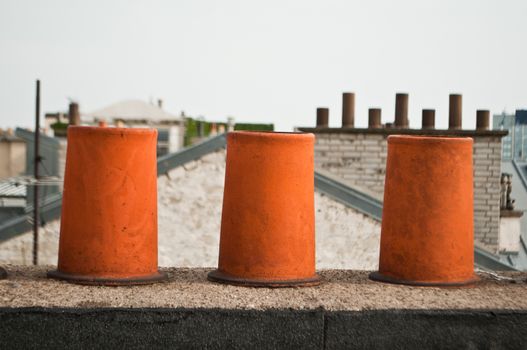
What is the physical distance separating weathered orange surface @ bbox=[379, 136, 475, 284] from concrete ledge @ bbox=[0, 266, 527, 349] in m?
0.38

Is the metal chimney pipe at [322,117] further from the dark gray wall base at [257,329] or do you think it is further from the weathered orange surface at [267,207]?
the dark gray wall base at [257,329]

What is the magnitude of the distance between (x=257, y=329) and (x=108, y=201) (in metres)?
1.07

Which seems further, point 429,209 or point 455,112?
point 455,112

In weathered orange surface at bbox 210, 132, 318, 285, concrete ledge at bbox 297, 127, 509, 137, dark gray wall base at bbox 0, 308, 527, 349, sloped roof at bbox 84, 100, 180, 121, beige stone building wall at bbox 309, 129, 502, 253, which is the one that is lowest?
dark gray wall base at bbox 0, 308, 527, 349

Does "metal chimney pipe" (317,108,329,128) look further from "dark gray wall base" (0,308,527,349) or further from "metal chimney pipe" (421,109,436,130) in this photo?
"dark gray wall base" (0,308,527,349)

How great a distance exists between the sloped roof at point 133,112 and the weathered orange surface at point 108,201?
145ft

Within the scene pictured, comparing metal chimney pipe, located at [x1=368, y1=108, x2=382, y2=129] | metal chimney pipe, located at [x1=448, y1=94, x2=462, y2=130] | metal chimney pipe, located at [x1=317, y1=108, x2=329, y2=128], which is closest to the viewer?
metal chimney pipe, located at [x1=368, y1=108, x2=382, y2=129]

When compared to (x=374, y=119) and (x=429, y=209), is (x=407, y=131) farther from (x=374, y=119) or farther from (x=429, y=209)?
(x=429, y=209)

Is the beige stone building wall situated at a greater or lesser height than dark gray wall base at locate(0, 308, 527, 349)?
greater

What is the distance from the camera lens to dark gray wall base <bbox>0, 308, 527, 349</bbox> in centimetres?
512

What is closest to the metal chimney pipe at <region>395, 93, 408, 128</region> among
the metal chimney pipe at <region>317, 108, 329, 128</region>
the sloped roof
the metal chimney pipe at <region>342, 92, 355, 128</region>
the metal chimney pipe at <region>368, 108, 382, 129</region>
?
the metal chimney pipe at <region>368, 108, 382, 129</region>

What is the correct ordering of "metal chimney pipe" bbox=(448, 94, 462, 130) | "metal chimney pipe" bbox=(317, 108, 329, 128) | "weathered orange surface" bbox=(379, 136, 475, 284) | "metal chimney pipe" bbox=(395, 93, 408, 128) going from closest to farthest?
"weathered orange surface" bbox=(379, 136, 475, 284), "metal chimney pipe" bbox=(317, 108, 329, 128), "metal chimney pipe" bbox=(448, 94, 462, 130), "metal chimney pipe" bbox=(395, 93, 408, 128)

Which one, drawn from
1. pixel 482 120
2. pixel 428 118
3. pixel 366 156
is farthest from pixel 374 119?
pixel 482 120

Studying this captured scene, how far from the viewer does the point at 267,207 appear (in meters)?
5.71
